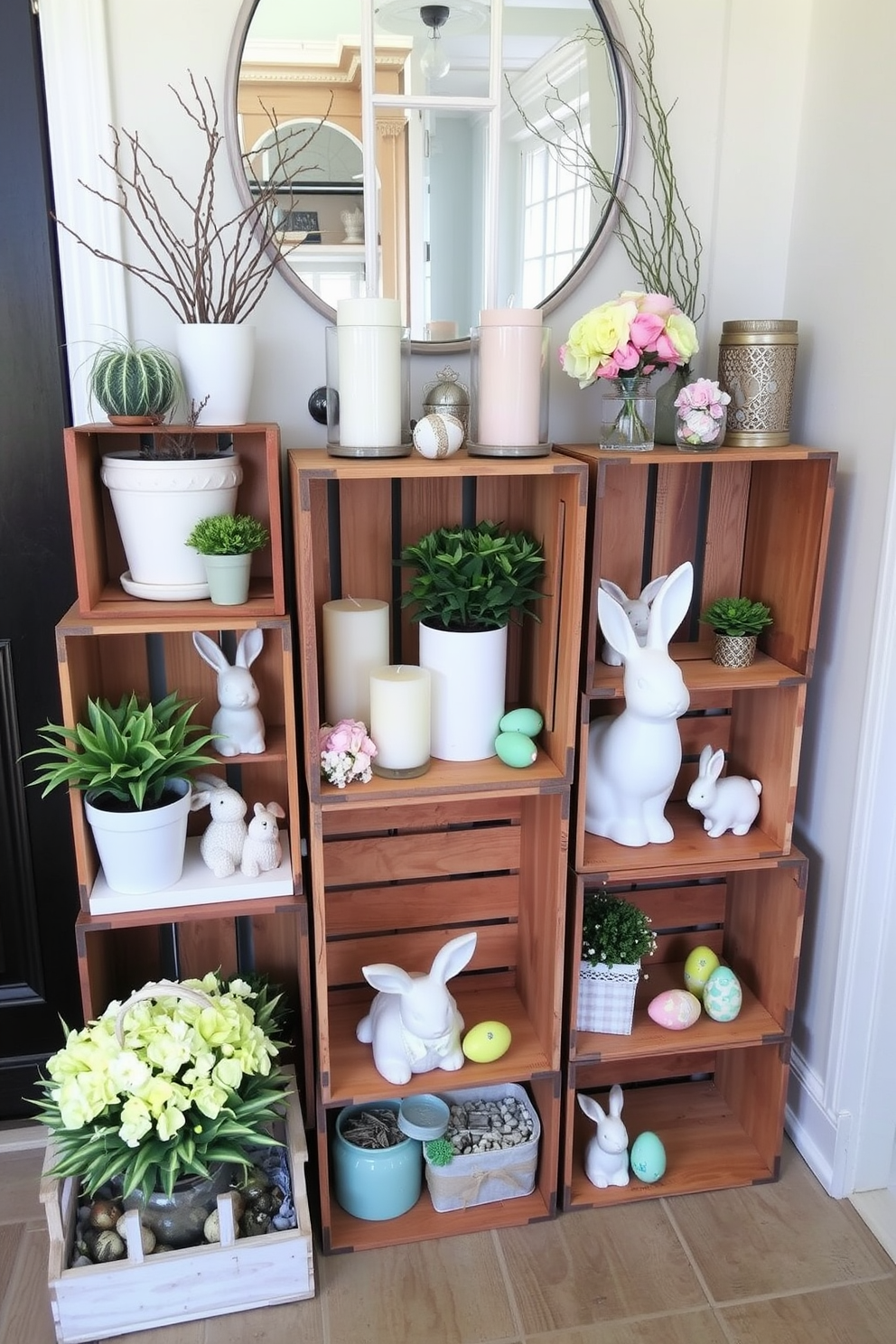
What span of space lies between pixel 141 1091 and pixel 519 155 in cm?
157

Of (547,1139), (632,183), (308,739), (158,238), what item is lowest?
(547,1139)

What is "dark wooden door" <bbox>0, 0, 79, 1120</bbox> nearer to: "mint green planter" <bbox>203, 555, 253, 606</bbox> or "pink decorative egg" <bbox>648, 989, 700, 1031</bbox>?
"mint green planter" <bbox>203, 555, 253, 606</bbox>

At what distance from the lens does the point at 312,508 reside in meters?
1.80

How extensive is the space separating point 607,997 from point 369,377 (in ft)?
3.69

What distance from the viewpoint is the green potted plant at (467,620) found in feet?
5.49

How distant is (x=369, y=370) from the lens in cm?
157

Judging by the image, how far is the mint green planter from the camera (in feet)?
5.23

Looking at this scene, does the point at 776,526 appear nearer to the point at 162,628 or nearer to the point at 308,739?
the point at 308,739

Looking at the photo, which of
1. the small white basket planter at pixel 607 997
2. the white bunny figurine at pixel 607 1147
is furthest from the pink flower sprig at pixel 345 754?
the white bunny figurine at pixel 607 1147

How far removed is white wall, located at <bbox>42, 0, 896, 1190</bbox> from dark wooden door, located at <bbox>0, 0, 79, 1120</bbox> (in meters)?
0.06

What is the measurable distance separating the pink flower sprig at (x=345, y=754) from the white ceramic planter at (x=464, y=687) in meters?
0.13

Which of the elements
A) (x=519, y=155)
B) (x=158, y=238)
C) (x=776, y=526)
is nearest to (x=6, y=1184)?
(x=158, y=238)

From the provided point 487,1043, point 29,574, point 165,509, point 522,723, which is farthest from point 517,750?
point 29,574

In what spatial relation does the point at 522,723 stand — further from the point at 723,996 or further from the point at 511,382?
the point at 723,996
